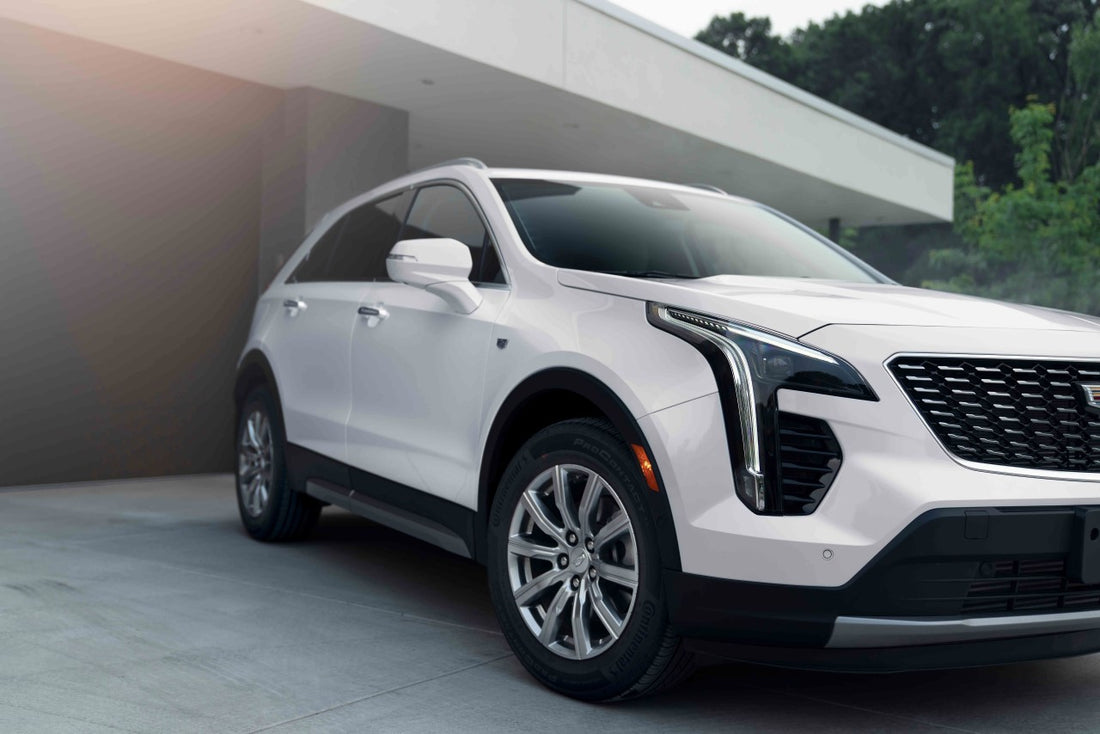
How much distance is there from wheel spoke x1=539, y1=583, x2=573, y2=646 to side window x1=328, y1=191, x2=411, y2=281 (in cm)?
201

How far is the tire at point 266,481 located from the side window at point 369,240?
2.77 ft

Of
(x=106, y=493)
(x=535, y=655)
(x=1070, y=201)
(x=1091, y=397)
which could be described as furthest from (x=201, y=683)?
(x=1070, y=201)

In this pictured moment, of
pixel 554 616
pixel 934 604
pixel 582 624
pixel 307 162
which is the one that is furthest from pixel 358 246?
pixel 307 162

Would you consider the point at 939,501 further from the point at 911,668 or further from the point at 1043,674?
the point at 1043,674

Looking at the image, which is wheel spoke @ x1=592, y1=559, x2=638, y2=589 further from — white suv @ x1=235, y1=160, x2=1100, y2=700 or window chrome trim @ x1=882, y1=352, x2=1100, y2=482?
window chrome trim @ x1=882, y1=352, x2=1100, y2=482

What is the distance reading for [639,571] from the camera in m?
3.28

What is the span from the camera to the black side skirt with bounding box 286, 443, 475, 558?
418cm

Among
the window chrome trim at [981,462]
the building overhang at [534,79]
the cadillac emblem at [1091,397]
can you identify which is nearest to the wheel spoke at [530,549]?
the window chrome trim at [981,462]

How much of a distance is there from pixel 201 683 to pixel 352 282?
2263 millimetres

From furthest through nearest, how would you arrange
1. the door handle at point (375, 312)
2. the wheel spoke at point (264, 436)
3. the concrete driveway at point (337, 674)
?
the wheel spoke at point (264, 436) → the door handle at point (375, 312) → the concrete driveway at point (337, 674)

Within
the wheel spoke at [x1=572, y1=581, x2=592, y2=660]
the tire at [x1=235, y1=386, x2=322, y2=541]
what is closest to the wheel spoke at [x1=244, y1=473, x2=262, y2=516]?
the tire at [x1=235, y1=386, x2=322, y2=541]

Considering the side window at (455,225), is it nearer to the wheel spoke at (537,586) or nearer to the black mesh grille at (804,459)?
the wheel spoke at (537,586)

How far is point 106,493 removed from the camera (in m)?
8.76

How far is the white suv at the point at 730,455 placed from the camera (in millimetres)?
2949
